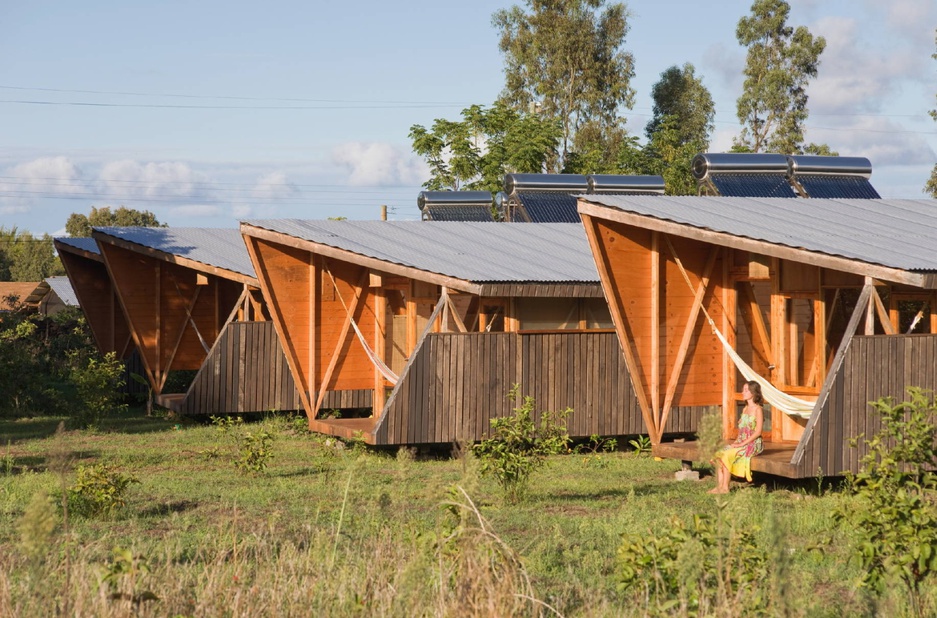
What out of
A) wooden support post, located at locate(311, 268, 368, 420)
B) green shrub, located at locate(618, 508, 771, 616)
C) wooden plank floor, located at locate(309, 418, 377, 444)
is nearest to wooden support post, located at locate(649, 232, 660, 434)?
wooden plank floor, located at locate(309, 418, 377, 444)

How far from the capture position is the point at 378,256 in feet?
49.8

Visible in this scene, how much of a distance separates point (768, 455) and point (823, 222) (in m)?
2.94

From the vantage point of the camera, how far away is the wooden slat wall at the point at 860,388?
11148 millimetres

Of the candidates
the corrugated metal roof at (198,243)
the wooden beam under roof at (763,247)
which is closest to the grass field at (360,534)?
the wooden beam under roof at (763,247)

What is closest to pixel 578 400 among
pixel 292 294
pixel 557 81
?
pixel 292 294

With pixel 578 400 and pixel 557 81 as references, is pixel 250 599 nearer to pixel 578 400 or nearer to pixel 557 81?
pixel 578 400

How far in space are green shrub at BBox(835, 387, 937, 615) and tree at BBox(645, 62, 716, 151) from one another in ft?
143

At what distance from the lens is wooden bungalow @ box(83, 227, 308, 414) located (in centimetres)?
2008

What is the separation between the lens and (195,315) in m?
24.0

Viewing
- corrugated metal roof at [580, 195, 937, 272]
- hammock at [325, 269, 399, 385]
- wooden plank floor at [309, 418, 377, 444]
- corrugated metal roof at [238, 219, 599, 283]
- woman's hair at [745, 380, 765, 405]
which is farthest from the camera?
hammock at [325, 269, 399, 385]

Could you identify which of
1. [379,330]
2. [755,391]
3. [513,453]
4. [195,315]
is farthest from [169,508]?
[195,315]

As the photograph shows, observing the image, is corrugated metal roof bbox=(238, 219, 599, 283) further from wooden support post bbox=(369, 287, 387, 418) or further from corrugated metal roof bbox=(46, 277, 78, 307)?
corrugated metal roof bbox=(46, 277, 78, 307)

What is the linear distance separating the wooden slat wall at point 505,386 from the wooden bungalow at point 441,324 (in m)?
0.01

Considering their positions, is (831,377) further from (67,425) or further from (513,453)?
(67,425)
